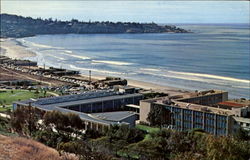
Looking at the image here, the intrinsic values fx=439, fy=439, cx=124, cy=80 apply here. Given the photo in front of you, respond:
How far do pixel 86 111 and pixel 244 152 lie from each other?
16374 millimetres

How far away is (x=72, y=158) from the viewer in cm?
1900

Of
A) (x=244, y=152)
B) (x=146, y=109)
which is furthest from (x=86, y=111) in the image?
(x=244, y=152)

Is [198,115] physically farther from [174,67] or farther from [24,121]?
[174,67]

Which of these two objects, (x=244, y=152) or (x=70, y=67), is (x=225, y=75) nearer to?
(x=70, y=67)

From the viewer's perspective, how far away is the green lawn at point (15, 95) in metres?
37.0

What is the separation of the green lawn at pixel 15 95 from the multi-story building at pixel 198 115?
12.1 m

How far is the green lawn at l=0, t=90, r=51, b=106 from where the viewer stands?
36994 millimetres

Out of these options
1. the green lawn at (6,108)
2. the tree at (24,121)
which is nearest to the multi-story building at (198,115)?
the tree at (24,121)

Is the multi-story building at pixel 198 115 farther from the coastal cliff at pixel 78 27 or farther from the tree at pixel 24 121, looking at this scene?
the coastal cliff at pixel 78 27

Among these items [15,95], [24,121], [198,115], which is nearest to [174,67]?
[15,95]

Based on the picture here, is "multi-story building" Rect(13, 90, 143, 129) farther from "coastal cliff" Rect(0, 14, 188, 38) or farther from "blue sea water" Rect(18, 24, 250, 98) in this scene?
"coastal cliff" Rect(0, 14, 188, 38)

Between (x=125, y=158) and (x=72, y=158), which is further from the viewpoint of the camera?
(x=125, y=158)

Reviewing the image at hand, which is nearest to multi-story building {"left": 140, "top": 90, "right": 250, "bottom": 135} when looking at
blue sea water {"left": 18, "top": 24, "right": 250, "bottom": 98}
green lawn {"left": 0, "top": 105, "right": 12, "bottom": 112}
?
green lawn {"left": 0, "top": 105, "right": 12, "bottom": 112}

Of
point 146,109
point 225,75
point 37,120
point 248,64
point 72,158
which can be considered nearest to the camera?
point 72,158
